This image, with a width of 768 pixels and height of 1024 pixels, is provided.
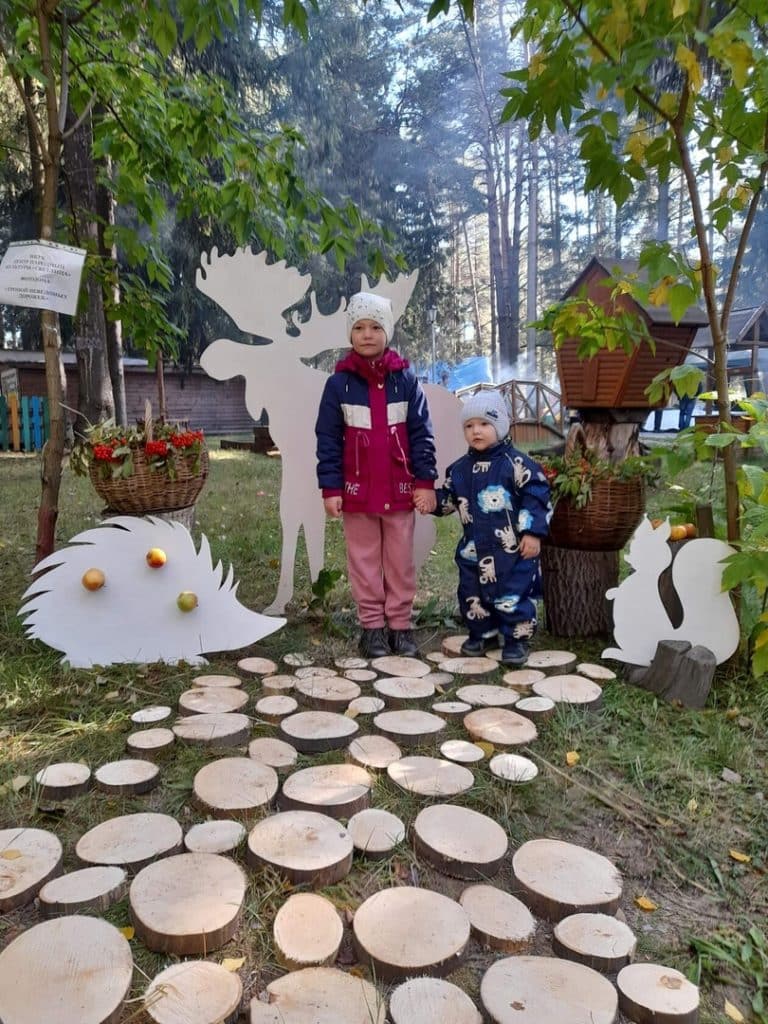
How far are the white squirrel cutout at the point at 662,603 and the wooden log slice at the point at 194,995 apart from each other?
1.73 meters

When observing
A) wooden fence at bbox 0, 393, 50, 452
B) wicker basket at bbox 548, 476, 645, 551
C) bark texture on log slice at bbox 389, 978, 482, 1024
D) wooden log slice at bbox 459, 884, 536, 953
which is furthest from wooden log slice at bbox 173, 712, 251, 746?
wooden fence at bbox 0, 393, 50, 452

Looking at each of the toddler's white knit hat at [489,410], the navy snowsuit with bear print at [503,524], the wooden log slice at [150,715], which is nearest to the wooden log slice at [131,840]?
the wooden log slice at [150,715]

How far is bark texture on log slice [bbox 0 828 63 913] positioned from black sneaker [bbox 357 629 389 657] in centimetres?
149

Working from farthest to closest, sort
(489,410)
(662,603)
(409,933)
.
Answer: (489,410) → (662,603) → (409,933)

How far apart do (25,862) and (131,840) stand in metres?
0.21

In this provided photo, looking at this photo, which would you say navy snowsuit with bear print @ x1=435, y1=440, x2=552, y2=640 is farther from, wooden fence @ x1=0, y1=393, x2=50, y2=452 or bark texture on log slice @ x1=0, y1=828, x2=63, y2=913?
wooden fence @ x1=0, y1=393, x2=50, y2=452

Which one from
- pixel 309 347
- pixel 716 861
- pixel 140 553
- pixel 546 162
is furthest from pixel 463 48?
pixel 716 861

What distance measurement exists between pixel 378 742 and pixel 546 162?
71.4 ft

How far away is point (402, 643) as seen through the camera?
9.56 ft

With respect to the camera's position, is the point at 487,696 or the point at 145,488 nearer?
the point at 487,696

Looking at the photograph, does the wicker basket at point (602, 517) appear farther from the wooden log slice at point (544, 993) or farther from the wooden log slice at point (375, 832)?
the wooden log slice at point (544, 993)

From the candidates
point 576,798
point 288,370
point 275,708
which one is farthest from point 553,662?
point 288,370

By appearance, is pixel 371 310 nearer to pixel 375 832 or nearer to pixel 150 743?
pixel 150 743

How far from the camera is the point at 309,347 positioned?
3158mm
